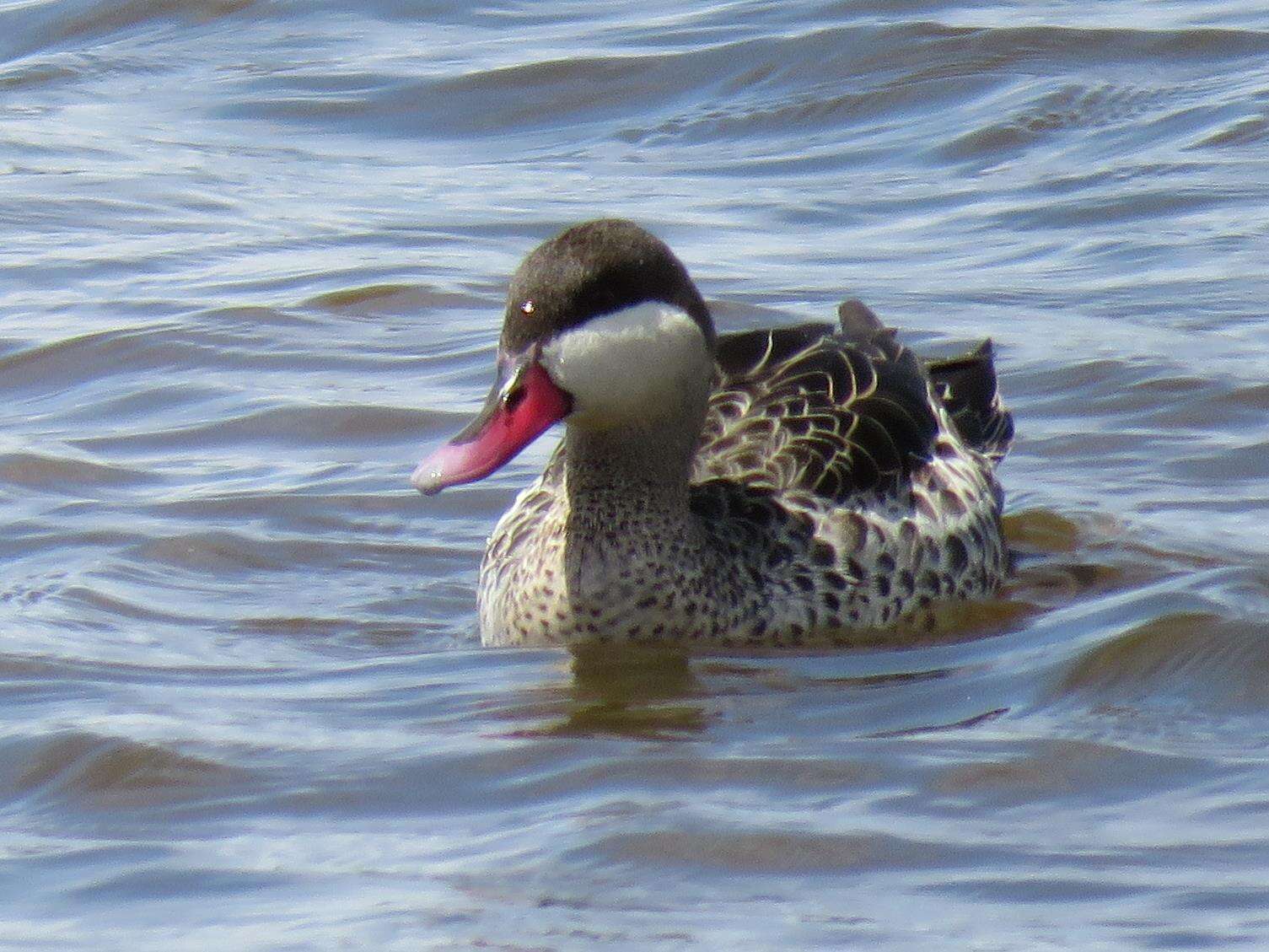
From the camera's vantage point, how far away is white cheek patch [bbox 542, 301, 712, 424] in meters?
6.64

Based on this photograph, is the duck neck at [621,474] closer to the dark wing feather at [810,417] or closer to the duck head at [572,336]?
the duck head at [572,336]

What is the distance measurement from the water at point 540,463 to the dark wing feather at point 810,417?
52cm

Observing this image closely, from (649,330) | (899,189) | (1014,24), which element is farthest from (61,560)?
(1014,24)

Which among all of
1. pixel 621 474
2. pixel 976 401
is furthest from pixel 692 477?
pixel 976 401

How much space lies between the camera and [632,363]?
6.78m

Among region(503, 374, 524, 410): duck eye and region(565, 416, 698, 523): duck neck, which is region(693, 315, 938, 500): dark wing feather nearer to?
region(565, 416, 698, 523): duck neck

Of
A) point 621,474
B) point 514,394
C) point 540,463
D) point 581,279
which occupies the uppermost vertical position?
point 581,279

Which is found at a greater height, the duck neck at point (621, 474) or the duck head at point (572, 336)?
the duck head at point (572, 336)

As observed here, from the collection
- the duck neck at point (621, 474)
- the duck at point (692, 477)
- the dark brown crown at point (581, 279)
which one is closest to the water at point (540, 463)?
the duck at point (692, 477)

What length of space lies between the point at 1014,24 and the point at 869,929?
10365mm

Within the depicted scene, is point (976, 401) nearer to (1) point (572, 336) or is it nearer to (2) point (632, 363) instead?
(2) point (632, 363)

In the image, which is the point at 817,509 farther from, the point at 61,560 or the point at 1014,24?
the point at 1014,24

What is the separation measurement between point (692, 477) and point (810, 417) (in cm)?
36

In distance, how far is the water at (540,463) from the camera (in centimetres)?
525
